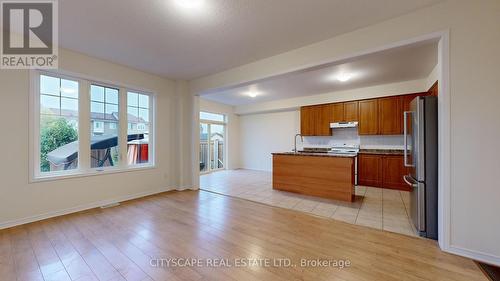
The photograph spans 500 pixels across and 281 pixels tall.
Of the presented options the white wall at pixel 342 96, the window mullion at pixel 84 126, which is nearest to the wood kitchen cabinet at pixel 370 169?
the white wall at pixel 342 96

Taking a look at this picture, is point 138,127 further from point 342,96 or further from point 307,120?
point 342,96

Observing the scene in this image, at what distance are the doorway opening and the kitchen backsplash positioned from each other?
360cm

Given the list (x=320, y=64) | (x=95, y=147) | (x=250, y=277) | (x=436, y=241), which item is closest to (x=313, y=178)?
(x=436, y=241)

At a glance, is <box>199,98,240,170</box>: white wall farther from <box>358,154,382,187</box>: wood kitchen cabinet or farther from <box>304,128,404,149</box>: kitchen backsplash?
<box>358,154,382,187</box>: wood kitchen cabinet

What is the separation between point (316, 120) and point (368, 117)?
1.46 metres

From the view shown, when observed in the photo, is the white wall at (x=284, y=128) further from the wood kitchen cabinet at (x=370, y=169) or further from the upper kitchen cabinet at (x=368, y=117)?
the wood kitchen cabinet at (x=370, y=169)

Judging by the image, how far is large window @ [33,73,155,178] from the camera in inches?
127

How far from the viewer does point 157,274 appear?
181cm

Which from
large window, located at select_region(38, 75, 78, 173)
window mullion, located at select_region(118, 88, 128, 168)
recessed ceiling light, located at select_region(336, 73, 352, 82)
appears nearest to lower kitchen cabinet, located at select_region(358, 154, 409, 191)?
recessed ceiling light, located at select_region(336, 73, 352, 82)

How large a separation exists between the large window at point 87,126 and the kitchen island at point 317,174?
10.4 feet

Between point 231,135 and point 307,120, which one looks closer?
point 307,120

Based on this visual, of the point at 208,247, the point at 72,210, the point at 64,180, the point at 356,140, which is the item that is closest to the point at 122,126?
the point at 64,180

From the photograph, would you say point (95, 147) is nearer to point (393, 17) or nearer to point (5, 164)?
point (5, 164)

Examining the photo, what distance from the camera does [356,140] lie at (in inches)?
234
